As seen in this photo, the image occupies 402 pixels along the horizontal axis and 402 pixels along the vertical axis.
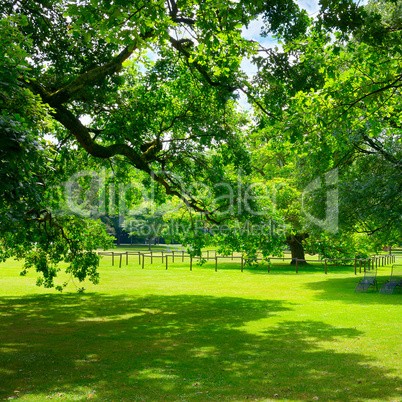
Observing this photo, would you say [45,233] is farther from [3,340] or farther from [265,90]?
[265,90]

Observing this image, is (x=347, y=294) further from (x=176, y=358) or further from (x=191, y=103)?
(x=176, y=358)

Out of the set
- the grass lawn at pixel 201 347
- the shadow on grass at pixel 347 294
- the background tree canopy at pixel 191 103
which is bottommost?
the shadow on grass at pixel 347 294

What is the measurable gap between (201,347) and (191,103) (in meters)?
8.44

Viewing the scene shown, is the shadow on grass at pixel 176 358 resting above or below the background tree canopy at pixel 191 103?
below

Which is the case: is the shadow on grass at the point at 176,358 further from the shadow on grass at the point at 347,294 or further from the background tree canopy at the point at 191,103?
the shadow on grass at the point at 347,294

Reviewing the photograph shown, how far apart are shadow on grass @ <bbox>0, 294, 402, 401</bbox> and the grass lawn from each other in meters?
0.02

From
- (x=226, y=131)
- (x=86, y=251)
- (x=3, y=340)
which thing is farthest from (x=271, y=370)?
(x=86, y=251)

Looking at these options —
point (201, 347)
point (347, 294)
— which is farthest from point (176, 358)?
point (347, 294)

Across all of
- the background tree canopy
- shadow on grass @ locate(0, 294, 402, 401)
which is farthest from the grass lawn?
the background tree canopy

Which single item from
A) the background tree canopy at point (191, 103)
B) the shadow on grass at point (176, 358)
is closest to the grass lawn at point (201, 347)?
A: the shadow on grass at point (176, 358)

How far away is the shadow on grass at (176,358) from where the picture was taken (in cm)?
595

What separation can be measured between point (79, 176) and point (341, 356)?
12667mm

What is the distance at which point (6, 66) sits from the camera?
21.2 feet

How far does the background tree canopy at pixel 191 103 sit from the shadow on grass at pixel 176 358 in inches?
94.1
